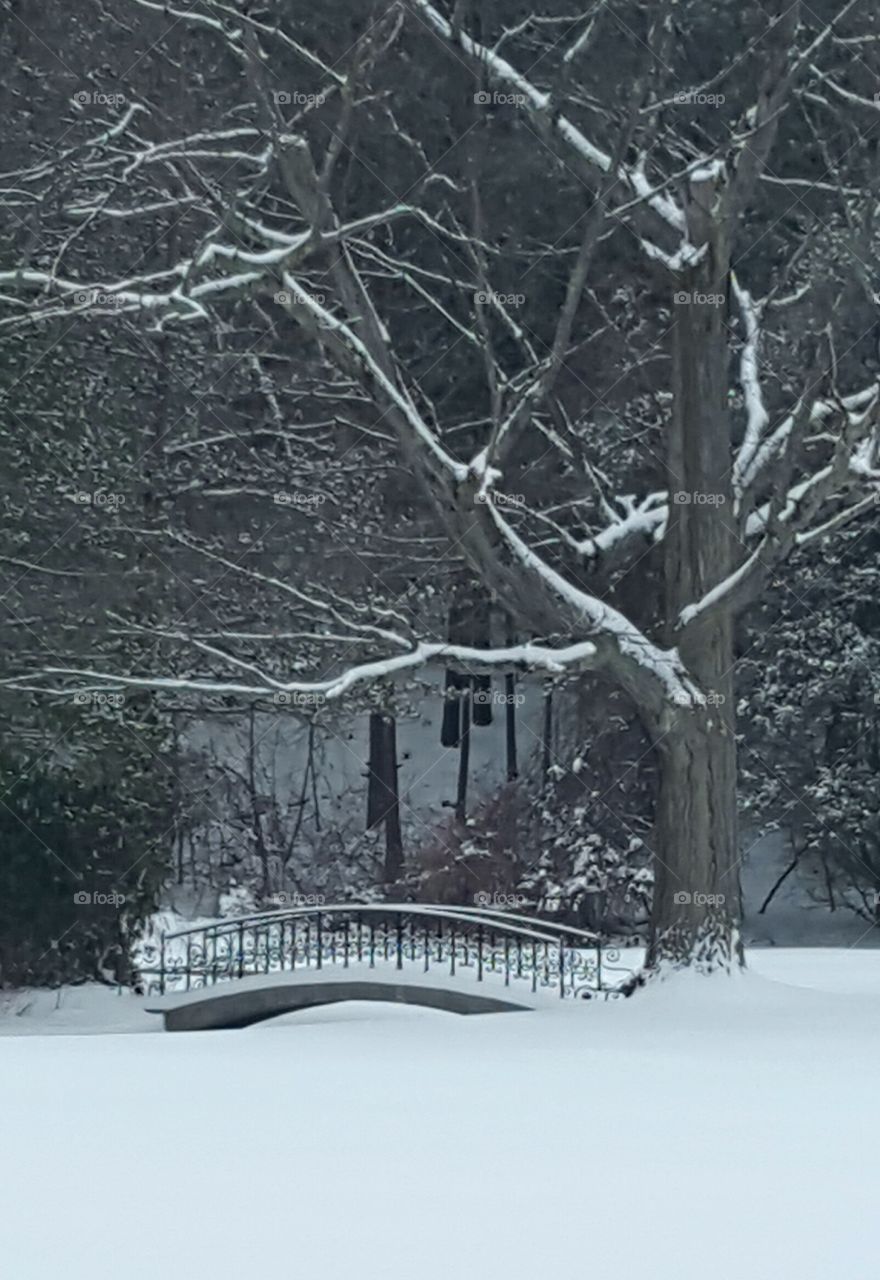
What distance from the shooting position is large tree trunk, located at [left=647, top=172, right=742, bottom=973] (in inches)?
606

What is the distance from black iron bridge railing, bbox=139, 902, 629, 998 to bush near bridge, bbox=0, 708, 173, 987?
1.89 feet

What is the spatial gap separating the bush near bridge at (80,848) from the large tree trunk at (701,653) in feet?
19.0

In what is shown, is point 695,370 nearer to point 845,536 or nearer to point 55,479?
point 55,479

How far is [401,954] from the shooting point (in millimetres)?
17516

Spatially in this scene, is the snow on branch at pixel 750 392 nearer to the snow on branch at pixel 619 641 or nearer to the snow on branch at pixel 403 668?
the snow on branch at pixel 619 641

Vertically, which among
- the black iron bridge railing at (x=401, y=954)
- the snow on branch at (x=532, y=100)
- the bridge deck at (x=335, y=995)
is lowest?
the bridge deck at (x=335, y=995)

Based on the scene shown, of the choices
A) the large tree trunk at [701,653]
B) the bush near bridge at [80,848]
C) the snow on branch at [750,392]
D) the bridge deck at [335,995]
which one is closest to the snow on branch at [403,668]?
the large tree trunk at [701,653]

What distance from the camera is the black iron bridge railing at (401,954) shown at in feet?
56.1

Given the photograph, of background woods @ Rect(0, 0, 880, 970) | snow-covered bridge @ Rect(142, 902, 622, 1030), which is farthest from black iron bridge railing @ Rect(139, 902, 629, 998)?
background woods @ Rect(0, 0, 880, 970)

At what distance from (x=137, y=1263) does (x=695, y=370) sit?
33.2 feet

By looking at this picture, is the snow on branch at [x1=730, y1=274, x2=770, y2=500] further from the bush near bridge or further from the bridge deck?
the bush near bridge

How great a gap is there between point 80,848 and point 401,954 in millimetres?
3597

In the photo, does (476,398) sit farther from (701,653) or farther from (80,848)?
(701,653)

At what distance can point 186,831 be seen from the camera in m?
25.9
